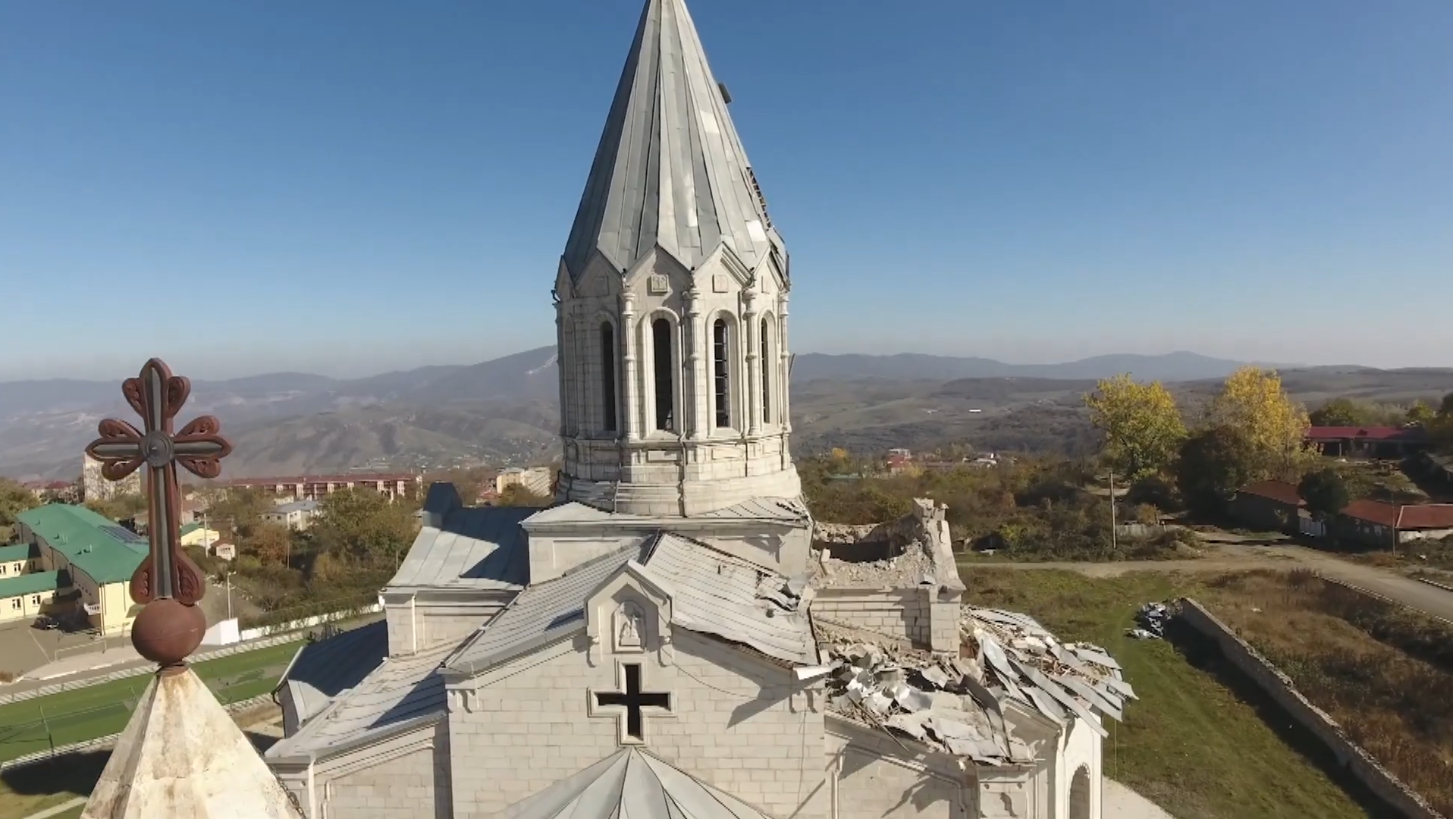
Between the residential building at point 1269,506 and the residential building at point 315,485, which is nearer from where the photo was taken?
the residential building at point 1269,506

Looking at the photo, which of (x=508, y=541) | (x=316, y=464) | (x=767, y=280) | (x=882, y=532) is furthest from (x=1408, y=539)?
(x=316, y=464)

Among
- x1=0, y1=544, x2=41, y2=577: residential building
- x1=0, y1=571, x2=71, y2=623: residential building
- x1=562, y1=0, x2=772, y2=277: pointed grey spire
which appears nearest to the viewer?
x1=562, y1=0, x2=772, y2=277: pointed grey spire

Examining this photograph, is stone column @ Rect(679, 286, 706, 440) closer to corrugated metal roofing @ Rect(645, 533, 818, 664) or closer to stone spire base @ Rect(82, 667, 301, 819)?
corrugated metal roofing @ Rect(645, 533, 818, 664)

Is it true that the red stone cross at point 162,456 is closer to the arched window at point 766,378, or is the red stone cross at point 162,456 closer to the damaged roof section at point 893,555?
the damaged roof section at point 893,555

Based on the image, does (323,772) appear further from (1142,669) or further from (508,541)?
(1142,669)

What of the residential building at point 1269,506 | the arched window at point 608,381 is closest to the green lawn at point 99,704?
the arched window at point 608,381

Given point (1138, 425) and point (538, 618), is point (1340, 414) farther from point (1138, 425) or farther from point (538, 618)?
point (538, 618)

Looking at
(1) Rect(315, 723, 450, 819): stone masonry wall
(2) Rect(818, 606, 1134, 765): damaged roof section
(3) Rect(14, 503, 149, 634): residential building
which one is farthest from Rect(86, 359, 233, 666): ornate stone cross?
(3) Rect(14, 503, 149, 634): residential building
